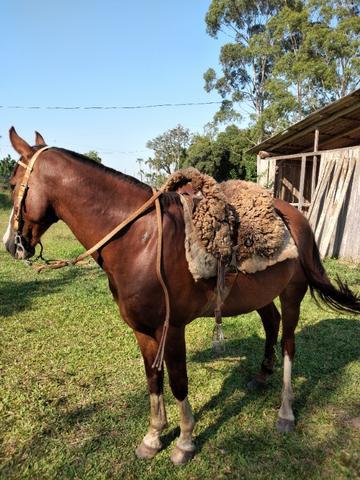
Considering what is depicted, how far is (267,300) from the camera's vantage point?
2.79m

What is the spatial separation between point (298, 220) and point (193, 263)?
1420 mm

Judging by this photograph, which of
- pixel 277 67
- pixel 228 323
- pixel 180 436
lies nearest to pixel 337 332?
pixel 228 323

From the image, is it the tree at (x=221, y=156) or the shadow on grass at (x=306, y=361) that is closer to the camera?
the shadow on grass at (x=306, y=361)

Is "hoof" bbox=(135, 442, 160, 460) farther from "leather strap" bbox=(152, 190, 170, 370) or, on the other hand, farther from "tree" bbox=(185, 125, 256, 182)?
"tree" bbox=(185, 125, 256, 182)

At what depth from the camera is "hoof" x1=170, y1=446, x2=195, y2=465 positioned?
2388 mm

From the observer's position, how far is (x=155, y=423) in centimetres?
252

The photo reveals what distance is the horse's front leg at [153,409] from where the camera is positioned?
235 centimetres

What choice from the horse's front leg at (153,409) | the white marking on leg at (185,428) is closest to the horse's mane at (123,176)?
the horse's front leg at (153,409)

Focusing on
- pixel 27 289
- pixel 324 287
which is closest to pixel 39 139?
pixel 324 287

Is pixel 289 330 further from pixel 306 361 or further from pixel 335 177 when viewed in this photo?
pixel 335 177

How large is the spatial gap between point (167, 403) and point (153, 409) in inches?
20.8

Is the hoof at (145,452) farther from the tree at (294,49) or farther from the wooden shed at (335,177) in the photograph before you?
the tree at (294,49)

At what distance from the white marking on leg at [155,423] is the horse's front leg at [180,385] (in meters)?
0.14

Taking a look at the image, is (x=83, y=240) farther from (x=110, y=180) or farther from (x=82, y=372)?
(x=82, y=372)
